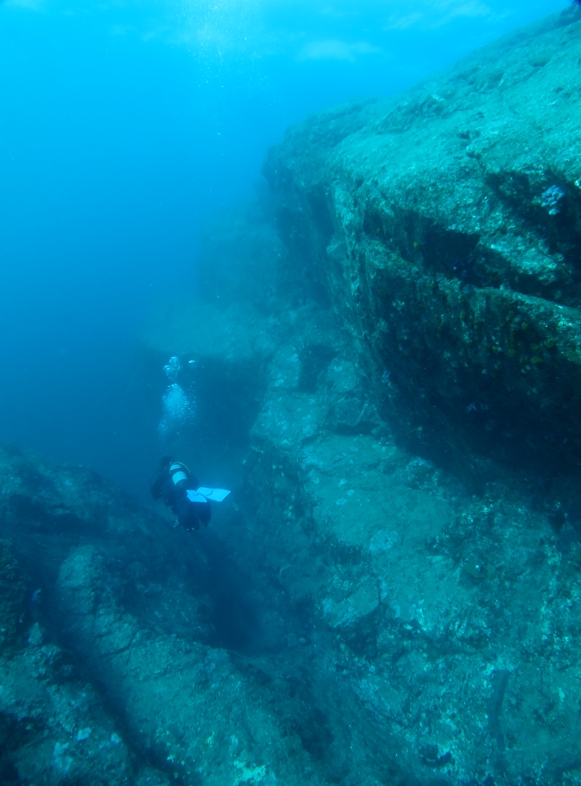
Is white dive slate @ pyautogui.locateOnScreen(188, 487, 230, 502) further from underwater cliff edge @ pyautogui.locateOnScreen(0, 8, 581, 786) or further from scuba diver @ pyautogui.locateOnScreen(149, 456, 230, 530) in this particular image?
underwater cliff edge @ pyautogui.locateOnScreen(0, 8, 581, 786)

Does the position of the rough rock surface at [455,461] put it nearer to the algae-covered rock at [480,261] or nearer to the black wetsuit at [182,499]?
the algae-covered rock at [480,261]

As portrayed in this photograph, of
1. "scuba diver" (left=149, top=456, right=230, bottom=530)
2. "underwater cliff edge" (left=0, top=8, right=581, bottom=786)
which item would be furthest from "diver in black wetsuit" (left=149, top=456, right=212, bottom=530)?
"underwater cliff edge" (left=0, top=8, right=581, bottom=786)

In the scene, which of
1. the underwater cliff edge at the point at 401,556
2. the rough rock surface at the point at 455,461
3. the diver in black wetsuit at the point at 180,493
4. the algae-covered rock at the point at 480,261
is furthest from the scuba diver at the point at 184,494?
the algae-covered rock at the point at 480,261

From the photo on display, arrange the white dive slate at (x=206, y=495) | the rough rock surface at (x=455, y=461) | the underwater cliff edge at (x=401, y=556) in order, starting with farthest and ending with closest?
the white dive slate at (x=206, y=495), the underwater cliff edge at (x=401, y=556), the rough rock surface at (x=455, y=461)

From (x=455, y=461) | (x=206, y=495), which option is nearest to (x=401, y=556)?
(x=455, y=461)

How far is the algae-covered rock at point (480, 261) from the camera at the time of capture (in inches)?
102

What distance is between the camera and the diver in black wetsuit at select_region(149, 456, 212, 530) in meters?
6.81

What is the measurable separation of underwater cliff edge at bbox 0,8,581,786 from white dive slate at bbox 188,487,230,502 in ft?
5.10

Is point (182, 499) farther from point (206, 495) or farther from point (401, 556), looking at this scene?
point (401, 556)

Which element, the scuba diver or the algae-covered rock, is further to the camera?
the scuba diver

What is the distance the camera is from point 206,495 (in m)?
6.96

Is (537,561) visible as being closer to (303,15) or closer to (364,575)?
(364,575)

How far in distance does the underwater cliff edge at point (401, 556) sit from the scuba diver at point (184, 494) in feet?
3.82

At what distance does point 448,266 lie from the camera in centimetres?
322
